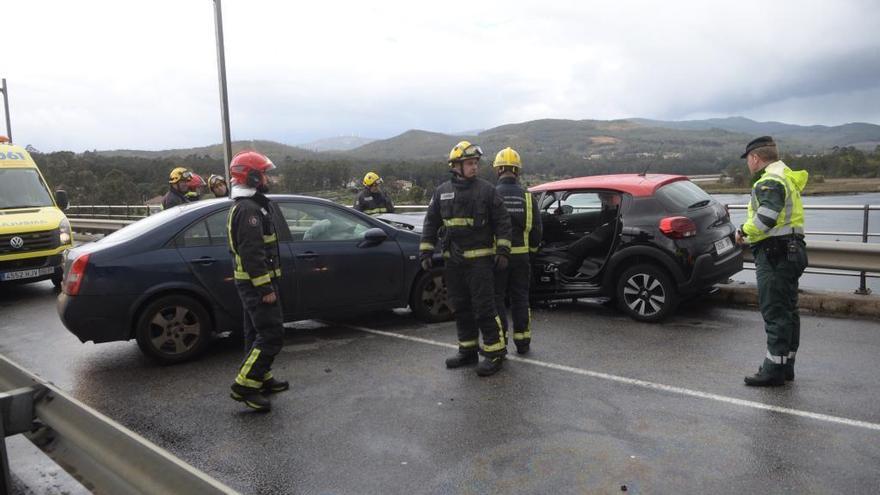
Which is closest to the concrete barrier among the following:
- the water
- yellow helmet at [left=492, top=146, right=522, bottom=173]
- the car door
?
the water

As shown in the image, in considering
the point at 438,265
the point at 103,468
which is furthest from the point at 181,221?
the point at 103,468

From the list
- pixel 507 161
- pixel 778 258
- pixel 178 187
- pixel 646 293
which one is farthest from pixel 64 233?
pixel 778 258

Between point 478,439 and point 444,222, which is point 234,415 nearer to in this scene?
point 478,439

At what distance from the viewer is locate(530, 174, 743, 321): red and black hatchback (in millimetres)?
6383

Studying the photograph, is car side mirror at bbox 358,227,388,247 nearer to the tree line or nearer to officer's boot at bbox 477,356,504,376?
the tree line

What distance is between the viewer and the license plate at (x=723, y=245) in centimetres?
647

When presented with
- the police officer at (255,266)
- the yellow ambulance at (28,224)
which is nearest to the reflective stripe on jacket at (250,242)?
the police officer at (255,266)

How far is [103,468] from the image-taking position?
214 centimetres

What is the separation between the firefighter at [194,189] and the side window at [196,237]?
4196 millimetres

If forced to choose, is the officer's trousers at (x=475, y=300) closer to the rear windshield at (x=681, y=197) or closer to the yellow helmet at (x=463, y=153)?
the yellow helmet at (x=463, y=153)

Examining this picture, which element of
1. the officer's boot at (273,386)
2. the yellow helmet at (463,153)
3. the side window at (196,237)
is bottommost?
the officer's boot at (273,386)

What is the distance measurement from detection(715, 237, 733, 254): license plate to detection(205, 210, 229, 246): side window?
5004 mm

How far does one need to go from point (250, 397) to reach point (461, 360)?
1829mm

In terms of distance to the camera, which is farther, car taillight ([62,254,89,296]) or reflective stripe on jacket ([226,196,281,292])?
car taillight ([62,254,89,296])
